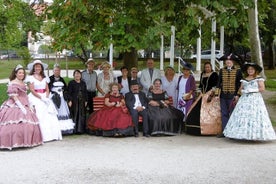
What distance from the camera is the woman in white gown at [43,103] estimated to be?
9.02 metres

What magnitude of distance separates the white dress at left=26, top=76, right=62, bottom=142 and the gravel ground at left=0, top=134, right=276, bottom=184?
0.71 feet

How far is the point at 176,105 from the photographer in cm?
1077

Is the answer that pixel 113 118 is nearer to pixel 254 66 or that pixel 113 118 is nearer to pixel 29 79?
pixel 29 79

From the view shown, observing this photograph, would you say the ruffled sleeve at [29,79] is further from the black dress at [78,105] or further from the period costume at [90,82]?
the period costume at [90,82]

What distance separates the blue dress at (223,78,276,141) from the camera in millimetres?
8609

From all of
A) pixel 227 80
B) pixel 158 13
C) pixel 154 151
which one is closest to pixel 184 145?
pixel 154 151

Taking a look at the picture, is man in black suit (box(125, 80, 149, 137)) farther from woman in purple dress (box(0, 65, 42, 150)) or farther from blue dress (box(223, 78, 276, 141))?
woman in purple dress (box(0, 65, 42, 150))

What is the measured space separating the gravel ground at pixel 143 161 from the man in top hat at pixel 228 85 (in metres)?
0.62

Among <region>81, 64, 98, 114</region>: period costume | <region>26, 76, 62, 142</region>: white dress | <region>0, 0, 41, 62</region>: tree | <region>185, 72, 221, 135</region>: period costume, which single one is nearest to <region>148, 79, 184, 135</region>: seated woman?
<region>185, 72, 221, 135</region>: period costume

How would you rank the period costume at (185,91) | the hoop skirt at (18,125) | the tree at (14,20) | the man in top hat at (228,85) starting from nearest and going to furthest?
the hoop skirt at (18,125) < the man in top hat at (228,85) < the period costume at (185,91) < the tree at (14,20)

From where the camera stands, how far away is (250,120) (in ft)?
28.5

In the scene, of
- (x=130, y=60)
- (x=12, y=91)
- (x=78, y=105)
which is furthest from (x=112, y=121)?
(x=130, y=60)

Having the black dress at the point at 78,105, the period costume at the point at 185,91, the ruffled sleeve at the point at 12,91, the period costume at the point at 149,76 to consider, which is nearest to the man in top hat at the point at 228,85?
the period costume at the point at 185,91

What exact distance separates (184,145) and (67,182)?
311 centimetres
